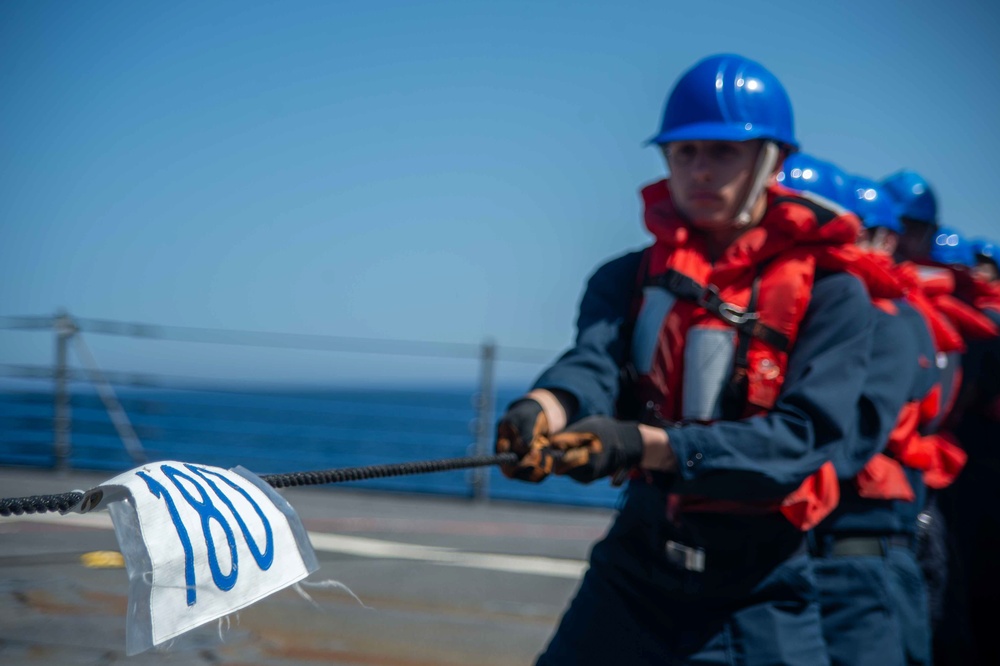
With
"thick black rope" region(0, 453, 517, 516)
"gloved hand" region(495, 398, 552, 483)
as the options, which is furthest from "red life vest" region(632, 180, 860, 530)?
"thick black rope" region(0, 453, 517, 516)

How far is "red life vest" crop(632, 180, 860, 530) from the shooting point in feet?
7.09

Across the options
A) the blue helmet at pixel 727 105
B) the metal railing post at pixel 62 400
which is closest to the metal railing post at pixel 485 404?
the metal railing post at pixel 62 400

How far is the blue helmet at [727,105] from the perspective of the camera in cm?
236

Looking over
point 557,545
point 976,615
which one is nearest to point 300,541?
point 976,615

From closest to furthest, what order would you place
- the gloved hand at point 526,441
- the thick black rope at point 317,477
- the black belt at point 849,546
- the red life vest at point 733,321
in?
the thick black rope at point 317,477 < the gloved hand at point 526,441 < the red life vest at point 733,321 < the black belt at point 849,546

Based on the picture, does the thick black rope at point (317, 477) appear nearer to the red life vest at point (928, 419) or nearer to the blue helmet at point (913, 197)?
the red life vest at point (928, 419)

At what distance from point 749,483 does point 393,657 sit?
7.04 feet

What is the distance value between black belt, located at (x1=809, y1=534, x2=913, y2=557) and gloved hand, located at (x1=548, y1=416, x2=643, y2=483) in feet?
3.34

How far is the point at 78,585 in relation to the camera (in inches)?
75.8

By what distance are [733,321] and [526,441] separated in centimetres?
55

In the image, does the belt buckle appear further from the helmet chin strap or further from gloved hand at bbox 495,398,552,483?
the helmet chin strap

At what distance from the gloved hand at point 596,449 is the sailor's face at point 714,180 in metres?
0.60

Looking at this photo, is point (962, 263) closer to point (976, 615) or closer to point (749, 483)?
point (976, 615)

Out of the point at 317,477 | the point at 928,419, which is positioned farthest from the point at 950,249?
the point at 317,477
